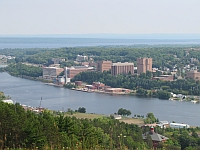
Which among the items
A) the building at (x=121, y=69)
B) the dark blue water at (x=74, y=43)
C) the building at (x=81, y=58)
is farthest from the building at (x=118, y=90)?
the dark blue water at (x=74, y=43)

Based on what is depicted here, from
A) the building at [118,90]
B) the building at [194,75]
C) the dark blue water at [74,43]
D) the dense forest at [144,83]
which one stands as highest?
the building at [194,75]

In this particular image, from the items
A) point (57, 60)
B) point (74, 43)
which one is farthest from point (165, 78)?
point (74, 43)

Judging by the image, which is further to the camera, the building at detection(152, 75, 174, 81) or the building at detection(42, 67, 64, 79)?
the building at detection(42, 67, 64, 79)

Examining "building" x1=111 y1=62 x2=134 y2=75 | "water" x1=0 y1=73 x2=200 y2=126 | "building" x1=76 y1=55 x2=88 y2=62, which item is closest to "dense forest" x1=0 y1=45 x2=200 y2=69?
"building" x1=76 y1=55 x2=88 y2=62

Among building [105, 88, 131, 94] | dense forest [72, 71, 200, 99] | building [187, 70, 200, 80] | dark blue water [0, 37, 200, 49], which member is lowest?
dark blue water [0, 37, 200, 49]

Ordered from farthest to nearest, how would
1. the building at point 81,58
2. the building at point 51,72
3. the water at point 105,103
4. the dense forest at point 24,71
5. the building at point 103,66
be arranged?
the building at point 81,58 < the dense forest at point 24,71 < the building at point 51,72 < the building at point 103,66 < the water at point 105,103

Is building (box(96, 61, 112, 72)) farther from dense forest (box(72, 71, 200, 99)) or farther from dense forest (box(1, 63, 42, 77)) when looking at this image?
dense forest (box(1, 63, 42, 77))

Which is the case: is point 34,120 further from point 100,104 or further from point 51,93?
point 51,93

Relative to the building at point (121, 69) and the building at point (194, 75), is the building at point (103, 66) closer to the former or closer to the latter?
the building at point (121, 69)
